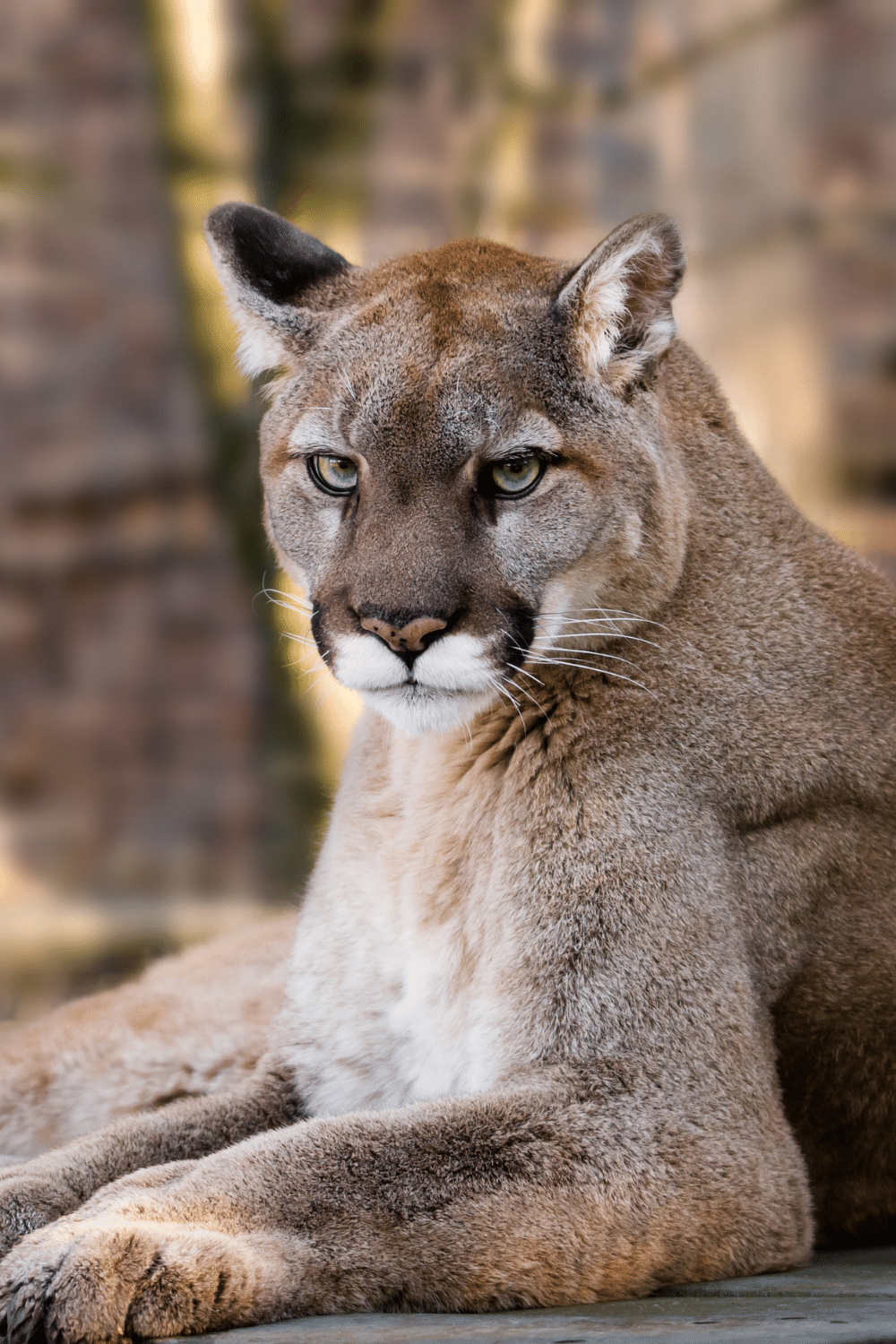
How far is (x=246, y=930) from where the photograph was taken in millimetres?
4453

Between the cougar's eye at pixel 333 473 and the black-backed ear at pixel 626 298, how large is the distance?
0.50m

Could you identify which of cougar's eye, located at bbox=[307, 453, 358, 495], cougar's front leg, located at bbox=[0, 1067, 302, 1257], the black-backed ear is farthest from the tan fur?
the black-backed ear

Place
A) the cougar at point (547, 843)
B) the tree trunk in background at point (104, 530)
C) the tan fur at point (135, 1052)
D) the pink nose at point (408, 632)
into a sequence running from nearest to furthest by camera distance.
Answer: the cougar at point (547, 843) < the pink nose at point (408, 632) < the tan fur at point (135, 1052) < the tree trunk in background at point (104, 530)

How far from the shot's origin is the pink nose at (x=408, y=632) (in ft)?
8.91

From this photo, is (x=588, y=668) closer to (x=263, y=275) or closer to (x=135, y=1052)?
(x=263, y=275)

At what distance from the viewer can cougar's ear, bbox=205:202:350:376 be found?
3352 millimetres

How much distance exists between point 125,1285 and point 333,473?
1.55 meters

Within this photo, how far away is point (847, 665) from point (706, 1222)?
114cm

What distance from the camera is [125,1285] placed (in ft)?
7.25

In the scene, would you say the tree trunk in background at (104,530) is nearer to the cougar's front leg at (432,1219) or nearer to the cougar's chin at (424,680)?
the cougar's chin at (424,680)

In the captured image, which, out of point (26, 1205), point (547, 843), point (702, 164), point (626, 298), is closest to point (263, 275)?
point (626, 298)

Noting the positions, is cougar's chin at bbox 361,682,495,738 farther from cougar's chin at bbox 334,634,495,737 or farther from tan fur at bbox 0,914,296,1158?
tan fur at bbox 0,914,296,1158

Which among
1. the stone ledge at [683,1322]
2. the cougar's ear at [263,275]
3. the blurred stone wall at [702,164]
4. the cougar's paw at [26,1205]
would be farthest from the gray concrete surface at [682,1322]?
the blurred stone wall at [702,164]

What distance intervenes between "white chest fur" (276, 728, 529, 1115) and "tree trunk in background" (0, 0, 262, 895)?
4142 millimetres
